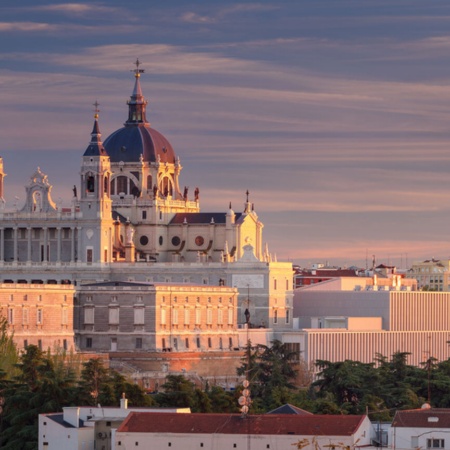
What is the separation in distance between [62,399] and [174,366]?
A: 5454 centimetres

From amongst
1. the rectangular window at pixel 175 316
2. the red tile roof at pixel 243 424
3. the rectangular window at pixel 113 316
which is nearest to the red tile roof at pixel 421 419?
the red tile roof at pixel 243 424

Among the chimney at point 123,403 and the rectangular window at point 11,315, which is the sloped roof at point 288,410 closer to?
the chimney at point 123,403

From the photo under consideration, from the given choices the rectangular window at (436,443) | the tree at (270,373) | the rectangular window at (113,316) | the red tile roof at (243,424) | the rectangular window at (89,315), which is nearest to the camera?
the red tile roof at (243,424)

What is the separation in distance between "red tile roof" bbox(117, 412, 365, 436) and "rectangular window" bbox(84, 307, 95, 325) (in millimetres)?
76965

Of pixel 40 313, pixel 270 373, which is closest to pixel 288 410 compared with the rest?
pixel 270 373

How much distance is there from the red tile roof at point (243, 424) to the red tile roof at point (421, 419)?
236 centimetres

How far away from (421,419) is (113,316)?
255 feet

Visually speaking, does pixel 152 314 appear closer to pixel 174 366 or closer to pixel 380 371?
pixel 174 366

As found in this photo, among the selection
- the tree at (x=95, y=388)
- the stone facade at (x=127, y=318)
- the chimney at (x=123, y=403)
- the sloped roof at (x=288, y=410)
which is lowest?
the sloped roof at (x=288, y=410)

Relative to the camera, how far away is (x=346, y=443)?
117 metres

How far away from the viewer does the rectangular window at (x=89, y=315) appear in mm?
196250

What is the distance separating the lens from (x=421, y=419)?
120562 mm

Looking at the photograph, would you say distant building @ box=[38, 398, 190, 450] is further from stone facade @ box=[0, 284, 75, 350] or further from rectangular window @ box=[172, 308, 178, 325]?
rectangular window @ box=[172, 308, 178, 325]

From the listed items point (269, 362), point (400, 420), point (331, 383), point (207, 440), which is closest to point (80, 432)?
point (207, 440)
